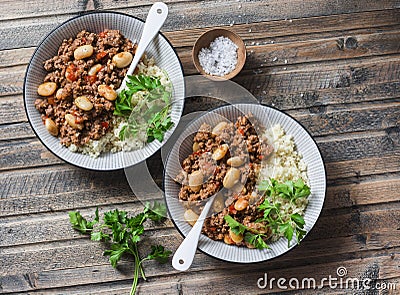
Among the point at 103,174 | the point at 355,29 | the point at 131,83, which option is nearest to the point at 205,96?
the point at 131,83

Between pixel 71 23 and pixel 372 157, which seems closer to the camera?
pixel 71 23

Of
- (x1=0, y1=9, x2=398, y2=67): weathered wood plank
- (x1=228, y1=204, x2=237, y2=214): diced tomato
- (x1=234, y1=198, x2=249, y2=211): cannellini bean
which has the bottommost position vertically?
(x1=228, y1=204, x2=237, y2=214): diced tomato

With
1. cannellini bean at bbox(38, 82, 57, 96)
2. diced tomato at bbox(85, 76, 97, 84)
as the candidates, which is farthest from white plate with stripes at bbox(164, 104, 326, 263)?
cannellini bean at bbox(38, 82, 57, 96)

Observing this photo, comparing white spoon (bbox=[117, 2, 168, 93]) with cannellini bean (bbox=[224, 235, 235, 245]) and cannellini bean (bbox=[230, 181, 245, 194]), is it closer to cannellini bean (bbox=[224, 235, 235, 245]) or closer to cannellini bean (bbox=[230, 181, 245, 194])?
cannellini bean (bbox=[230, 181, 245, 194])

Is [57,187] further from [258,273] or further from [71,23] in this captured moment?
[258,273]

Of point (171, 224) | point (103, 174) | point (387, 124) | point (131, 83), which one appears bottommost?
point (171, 224)

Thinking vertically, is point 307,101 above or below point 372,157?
above

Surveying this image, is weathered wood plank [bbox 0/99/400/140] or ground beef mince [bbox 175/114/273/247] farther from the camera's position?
weathered wood plank [bbox 0/99/400/140]
